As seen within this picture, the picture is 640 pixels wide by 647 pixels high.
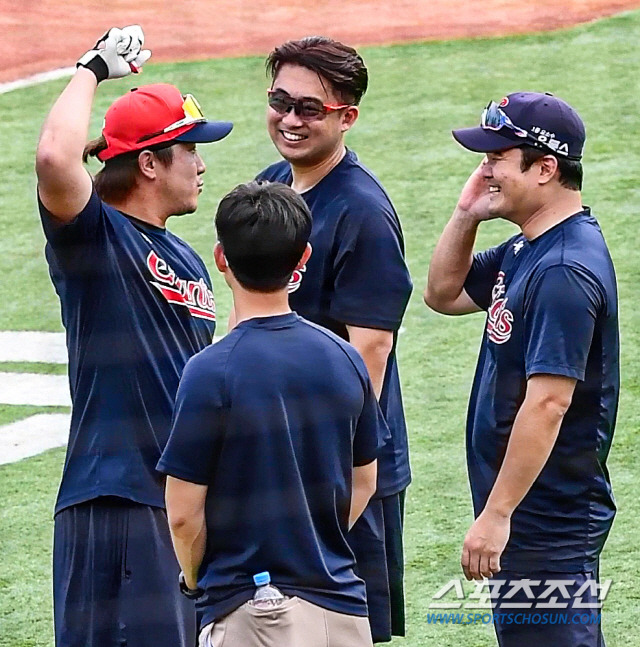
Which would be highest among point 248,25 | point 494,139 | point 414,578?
point 494,139

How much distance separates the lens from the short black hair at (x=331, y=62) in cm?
252

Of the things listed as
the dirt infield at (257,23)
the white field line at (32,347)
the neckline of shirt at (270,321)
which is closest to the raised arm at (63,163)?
the neckline of shirt at (270,321)

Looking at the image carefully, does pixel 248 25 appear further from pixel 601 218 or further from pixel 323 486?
pixel 323 486

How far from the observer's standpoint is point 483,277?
2691mm

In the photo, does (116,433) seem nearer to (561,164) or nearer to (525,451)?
(525,451)

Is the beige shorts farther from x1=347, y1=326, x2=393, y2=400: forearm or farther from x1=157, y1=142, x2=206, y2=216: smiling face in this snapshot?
x1=157, y1=142, x2=206, y2=216: smiling face

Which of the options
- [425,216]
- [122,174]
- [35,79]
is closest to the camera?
[122,174]

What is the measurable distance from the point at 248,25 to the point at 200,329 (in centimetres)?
767

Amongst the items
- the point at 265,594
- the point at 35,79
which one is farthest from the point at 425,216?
the point at 265,594

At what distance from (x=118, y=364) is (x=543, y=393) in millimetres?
727

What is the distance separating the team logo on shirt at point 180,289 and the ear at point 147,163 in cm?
16

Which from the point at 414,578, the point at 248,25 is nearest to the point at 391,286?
the point at 414,578

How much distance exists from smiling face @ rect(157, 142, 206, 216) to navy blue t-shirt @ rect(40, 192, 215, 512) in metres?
0.12

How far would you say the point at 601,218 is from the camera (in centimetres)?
618
